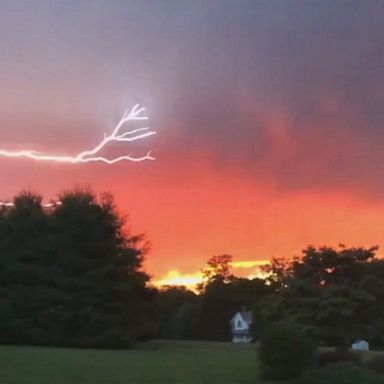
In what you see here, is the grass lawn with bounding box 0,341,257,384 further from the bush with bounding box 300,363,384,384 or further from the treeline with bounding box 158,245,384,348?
the treeline with bounding box 158,245,384,348

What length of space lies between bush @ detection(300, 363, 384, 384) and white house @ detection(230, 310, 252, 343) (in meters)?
68.7

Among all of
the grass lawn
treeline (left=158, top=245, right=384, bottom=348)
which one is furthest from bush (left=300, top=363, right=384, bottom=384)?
treeline (left=158, top=245, right=384, bottom=348)

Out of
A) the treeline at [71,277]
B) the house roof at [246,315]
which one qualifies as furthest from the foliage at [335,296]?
the house roof at [246,315]

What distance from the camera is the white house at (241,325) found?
96.2 metres

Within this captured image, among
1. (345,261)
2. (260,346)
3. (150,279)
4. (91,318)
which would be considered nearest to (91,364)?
(260,346)

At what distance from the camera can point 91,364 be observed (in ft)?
105

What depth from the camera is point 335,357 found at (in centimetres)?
3058

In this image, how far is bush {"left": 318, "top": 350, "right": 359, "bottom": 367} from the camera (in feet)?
98.1

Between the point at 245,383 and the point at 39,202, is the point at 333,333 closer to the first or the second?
the point at 39,202

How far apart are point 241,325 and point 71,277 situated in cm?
4846

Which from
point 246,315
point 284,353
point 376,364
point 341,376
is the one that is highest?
point 246,315

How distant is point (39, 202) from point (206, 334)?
130 feet

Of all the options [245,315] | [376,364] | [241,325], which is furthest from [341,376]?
[245,315]

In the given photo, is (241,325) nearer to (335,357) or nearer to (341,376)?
(335,357)
